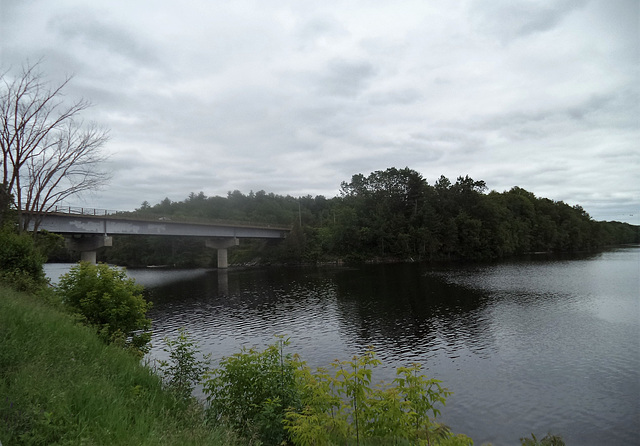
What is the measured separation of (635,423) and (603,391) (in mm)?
2391

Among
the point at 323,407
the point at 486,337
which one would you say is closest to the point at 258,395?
the point at 323,407

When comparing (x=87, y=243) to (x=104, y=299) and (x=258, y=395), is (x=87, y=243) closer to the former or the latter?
(x=104, y=299)

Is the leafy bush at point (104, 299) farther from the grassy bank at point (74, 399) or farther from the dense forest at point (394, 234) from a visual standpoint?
the dense forest at point (394, 234)

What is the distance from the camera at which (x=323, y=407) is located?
26.6 ft

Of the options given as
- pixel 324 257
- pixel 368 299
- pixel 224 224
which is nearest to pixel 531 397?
pixel 368 299

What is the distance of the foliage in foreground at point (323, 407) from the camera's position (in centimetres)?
715

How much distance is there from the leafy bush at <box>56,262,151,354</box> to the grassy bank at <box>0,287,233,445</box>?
7.09 m

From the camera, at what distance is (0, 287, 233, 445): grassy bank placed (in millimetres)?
5430

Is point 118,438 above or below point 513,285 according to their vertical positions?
above

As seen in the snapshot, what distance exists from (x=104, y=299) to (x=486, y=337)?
828 inches

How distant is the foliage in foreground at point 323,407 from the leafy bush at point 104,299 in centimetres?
889

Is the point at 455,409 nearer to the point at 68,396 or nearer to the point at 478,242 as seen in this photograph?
the point at 68,396

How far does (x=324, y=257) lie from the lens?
10119 centimetres

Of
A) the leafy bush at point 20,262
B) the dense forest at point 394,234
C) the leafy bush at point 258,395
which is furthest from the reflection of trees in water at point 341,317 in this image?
the dense forest at point 394,234
